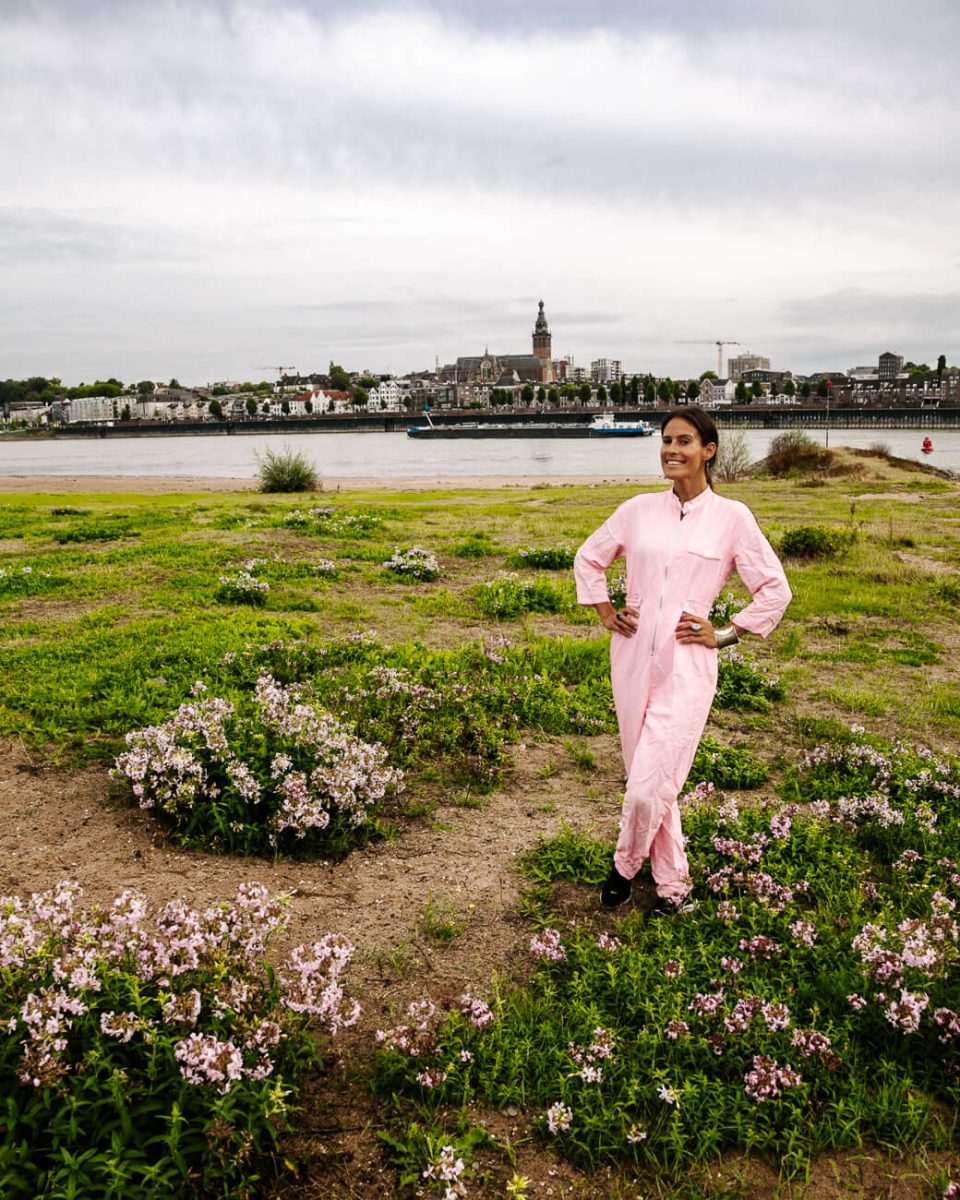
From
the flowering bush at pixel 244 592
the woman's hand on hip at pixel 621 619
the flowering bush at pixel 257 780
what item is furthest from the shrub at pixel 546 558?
the woman's hand on hip at pixel 621 619

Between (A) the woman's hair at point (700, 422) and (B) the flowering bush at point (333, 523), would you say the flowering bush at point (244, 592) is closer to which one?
(B) the flowering bush at point (333, 523)

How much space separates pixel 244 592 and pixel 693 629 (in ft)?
23.2

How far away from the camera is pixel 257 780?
194 inches

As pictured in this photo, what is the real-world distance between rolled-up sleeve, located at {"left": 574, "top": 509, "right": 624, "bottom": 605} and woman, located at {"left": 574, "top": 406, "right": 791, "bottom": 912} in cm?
12

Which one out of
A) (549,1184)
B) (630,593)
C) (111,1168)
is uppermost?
(630,593)

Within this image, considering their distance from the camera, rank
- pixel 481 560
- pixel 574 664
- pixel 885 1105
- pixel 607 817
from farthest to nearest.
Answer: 1. pixel 481 560
2. pixel 574 664
3. pixel 607 817
4. pixel 885 1105

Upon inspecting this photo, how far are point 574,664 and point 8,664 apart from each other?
5.02 m

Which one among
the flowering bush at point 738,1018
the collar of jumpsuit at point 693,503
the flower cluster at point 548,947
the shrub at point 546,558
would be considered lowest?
the flowering bush at point 738,1018

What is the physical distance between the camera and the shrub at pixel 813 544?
1338 centimetres

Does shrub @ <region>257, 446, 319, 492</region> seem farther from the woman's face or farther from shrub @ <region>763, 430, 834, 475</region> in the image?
the woman's face

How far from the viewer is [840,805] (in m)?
5.10

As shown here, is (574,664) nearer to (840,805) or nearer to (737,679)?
(737,679)

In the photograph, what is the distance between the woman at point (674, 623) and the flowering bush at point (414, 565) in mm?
7648

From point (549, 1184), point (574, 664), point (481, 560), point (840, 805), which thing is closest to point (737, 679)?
point (574, 664)
